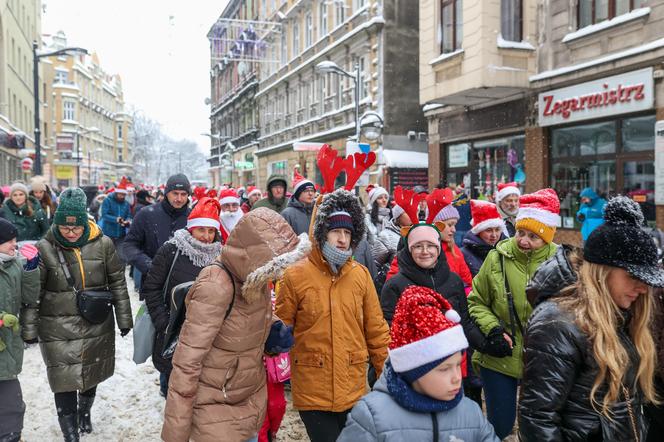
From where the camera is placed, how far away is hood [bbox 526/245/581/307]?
8.11 ft

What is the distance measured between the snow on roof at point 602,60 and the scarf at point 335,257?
385 inches

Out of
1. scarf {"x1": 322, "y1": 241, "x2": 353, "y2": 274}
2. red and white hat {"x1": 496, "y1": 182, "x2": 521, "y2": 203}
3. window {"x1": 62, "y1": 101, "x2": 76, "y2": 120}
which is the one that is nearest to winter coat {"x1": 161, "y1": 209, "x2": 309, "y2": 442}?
scarf {"x1": 322, "y1": 241, "x2": 353, "y2": 274}

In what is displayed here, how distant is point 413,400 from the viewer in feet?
6.86

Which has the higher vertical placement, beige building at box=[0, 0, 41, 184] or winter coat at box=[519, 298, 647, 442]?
beige building at box=[0, 0, 41, 184]

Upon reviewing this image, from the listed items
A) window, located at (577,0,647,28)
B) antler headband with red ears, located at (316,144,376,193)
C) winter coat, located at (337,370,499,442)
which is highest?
window, located at (577,0,647,28)

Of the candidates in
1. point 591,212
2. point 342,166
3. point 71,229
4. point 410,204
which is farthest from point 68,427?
point 591,212

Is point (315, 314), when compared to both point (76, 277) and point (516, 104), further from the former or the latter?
point (516, 104)

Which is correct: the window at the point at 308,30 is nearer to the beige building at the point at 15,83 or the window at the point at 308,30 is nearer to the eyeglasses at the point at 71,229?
the beige building at the point at 15,83

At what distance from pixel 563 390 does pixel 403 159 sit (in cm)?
1979

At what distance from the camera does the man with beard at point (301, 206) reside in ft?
22.7

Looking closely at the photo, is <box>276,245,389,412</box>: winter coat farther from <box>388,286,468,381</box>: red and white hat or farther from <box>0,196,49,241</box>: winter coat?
<box>0,196,49,241</box>: winter coat

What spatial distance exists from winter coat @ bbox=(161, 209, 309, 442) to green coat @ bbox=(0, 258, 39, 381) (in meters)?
1.44

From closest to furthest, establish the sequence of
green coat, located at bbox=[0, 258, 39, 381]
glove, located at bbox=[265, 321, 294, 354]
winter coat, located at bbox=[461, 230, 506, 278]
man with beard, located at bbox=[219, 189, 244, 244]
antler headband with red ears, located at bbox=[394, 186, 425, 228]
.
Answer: glove, located at bbox=[265, 321, 294, 354]
green coat, located at bbox=[0, 258, 39, 381]
antler headband with red ears, located at bbox=[394, 186, 425, 228]
winter coat, located at bbox=[461, 230, 506, 278]
man with beard, located at bbox=[219, 189, 244, 244]

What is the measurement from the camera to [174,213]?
5.88 meters
